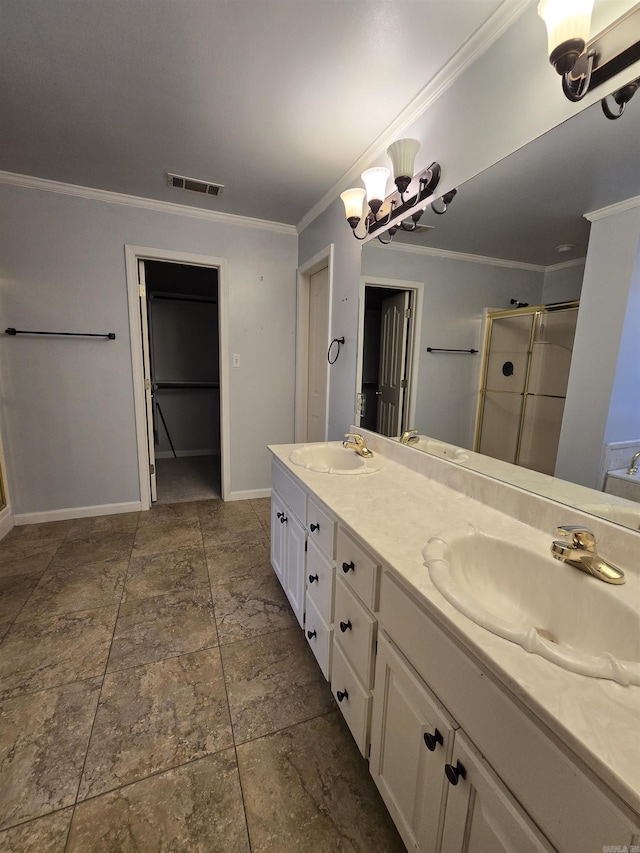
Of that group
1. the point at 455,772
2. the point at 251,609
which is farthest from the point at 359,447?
the point at 455,772

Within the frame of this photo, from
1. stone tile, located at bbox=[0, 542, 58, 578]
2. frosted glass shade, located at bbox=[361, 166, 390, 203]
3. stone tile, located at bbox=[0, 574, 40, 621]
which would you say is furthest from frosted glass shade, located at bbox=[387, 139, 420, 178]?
stone tile, located at bbox=[0, 542, 58, 578]

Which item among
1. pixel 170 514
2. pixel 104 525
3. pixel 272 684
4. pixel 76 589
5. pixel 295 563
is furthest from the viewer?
pixel 170 514

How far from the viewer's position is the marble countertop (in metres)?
0.44

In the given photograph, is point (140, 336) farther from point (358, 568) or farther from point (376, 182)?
point (358, 568)

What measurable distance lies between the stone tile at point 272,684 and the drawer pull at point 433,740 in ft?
2.46

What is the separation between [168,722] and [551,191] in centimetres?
216

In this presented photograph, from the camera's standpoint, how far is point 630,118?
0.87 metres

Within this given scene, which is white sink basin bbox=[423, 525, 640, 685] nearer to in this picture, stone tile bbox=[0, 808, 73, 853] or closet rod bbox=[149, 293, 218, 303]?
stone tile bbox=[0, 808, 73, 853]

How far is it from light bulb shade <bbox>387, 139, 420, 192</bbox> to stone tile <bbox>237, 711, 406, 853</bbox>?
2159mm

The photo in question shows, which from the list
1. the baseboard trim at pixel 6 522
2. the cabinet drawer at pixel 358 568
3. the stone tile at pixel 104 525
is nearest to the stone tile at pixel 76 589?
the stone tile at pixel 104 525

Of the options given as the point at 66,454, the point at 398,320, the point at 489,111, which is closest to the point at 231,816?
the point at 398,320

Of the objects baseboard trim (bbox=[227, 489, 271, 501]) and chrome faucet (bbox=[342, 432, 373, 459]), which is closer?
chrome faucet (bbox=[342, 432, 373, 459])

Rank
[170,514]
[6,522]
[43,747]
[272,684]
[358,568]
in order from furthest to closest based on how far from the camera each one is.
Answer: [170,514] → [6,522] → [272,684] → [43,747] → [358,568]

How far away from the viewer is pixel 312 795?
3.48 feet
